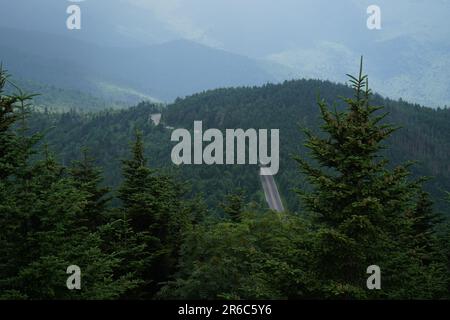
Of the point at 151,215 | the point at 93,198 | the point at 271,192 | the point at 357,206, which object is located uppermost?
the point at 271,192

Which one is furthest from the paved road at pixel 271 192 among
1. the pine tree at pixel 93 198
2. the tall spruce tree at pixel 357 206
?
the tall spruce tree at pixel 357 206

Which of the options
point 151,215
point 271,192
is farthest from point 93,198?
point 271,192

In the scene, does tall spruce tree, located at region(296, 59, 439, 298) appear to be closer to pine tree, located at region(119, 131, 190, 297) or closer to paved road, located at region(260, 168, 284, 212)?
pine tree, located at region(119, 131, 190, 297)

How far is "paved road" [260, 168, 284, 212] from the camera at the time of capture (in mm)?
146262

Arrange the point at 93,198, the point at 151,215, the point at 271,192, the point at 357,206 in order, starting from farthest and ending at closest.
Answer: the point at 271,192 → the point at 93,198 → the point at 151,215 → the point at 357,206

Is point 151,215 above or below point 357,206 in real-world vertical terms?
below

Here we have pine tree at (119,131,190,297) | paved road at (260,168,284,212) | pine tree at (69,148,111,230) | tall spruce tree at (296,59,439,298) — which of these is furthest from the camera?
paved road at (260,168,284,212)

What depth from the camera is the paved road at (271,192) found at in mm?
146262

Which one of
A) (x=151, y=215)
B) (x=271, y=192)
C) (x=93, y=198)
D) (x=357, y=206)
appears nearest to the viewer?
(x=357, y=206)

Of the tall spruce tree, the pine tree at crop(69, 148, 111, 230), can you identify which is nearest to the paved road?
the pine tree at crop(69, 148, 111, 230)

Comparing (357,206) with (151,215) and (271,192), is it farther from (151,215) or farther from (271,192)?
(271,192)

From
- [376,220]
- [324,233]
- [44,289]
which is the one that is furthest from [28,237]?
[376,220]

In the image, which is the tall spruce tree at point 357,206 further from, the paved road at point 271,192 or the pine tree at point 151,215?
the paved road at point 271,192

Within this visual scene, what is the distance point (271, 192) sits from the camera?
518ft
